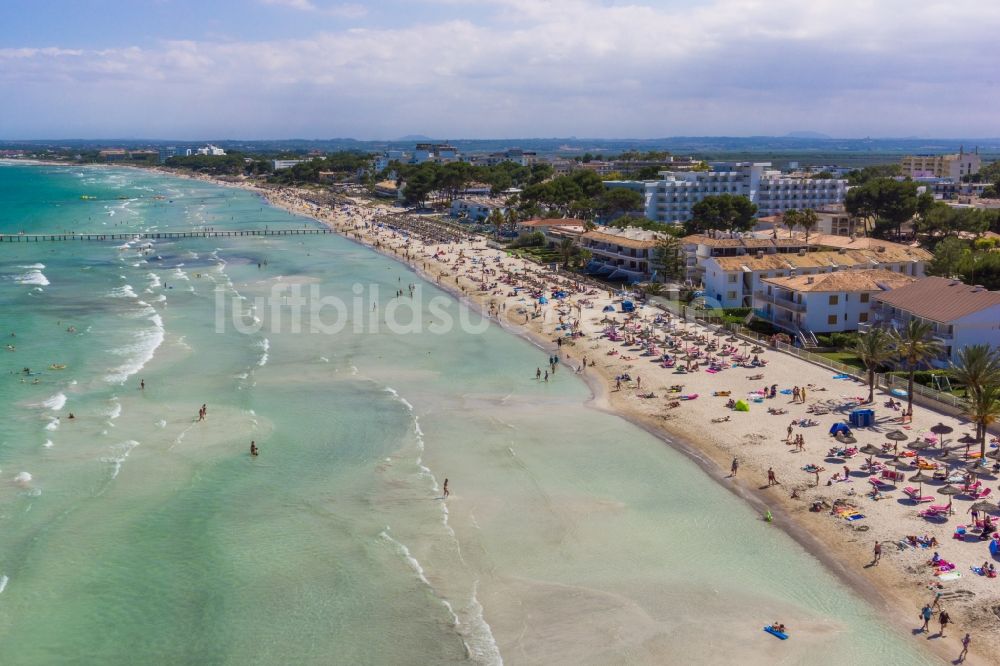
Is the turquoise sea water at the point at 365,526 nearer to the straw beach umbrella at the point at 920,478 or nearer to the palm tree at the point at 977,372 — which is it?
the straw beach umbrella at the point at 920,478

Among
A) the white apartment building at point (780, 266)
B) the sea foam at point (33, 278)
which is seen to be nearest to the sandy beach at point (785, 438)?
the white apartment building at point (780, 266)

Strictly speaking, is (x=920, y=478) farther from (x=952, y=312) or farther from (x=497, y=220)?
(x=497, y=220)

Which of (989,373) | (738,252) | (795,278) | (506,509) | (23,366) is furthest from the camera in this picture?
(738,252)

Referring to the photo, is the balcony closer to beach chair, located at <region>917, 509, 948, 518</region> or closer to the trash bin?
the trash bin

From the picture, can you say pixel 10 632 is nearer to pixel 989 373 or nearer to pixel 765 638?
pixel 765 638

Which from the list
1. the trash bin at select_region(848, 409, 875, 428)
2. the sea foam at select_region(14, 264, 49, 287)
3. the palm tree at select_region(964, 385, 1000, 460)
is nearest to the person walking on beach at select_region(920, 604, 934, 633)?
the palm tree at select_region(964, 385, 1000, 460)

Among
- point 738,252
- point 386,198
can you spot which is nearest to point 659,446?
point 738,252

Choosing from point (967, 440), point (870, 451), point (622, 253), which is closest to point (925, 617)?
point (870, 451)
